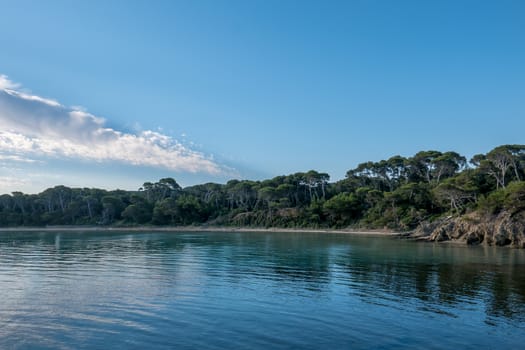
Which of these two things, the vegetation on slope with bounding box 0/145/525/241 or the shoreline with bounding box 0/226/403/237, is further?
the shoreline with bounding box 0/226/403/237

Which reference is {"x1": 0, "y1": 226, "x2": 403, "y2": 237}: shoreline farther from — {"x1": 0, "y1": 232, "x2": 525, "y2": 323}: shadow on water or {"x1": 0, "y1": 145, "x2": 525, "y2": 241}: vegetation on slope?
{"x1": 0, "y1": 232, "x2": 525, "y2": 323}: shadow on water

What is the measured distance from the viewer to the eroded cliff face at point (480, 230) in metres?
Answer: 58.3

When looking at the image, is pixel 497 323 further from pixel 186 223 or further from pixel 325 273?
pixel 186 223

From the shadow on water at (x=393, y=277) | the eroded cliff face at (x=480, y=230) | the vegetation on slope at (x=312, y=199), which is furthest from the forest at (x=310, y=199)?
the shadow on water at (x=393, y=277)

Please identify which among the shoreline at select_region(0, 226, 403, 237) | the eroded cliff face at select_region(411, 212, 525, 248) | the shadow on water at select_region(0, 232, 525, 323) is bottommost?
the shoreline at select_region(0, 226, 403, 237)

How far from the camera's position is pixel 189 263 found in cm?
3478

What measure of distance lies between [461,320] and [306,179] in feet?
380

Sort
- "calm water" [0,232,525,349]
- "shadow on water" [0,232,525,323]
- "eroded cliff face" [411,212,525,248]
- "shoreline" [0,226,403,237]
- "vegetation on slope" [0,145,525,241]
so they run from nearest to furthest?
"calm water" [0,232,525,349] → "shadow on water" [0,232,525,323] → "eroded cliff face" [411,212,525,248] → "vegetation on slope" [0,145,525,241] → "shoreline" [0,226,403,237]

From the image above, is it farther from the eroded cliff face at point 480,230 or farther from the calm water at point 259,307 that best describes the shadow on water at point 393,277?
the eroded cliff face at point 480,230

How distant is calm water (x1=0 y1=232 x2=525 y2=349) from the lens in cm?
1324

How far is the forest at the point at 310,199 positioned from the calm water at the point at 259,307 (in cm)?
5901

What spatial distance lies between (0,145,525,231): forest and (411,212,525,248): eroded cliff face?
6781mm

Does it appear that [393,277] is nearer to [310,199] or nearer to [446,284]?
[446,284]

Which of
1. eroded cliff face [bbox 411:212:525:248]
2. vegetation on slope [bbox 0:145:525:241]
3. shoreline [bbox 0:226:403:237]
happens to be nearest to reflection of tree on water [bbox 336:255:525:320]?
eroded cliff face [bbox 411:212:525:248]
